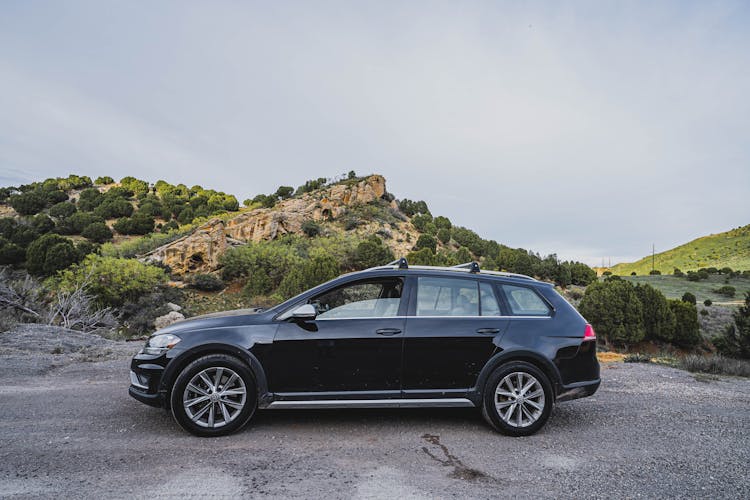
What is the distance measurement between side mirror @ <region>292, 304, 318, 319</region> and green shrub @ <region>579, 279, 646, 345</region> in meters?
25.3

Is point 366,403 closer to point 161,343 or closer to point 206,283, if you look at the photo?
point 161,343

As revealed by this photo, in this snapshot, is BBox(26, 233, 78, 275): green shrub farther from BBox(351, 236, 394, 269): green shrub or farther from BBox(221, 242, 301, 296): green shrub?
BBox(351, 236, 394, 269): green shrub

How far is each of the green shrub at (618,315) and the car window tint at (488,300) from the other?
24047 millimetres

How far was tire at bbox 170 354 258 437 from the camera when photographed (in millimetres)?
3877

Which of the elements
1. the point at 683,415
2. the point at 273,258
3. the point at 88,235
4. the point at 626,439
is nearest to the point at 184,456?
the point at 626,439

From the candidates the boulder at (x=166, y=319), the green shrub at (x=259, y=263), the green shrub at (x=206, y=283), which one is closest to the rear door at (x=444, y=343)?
the boulder at (x=166, y=319)

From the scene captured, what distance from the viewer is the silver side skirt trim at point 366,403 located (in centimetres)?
398

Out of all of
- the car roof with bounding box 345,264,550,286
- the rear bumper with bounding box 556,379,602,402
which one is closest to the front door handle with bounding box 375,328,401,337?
the car roof with bounding box 345,264,550,286

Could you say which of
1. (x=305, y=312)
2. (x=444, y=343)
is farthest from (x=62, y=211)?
(x=444, y=343)

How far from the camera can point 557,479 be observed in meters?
3.22

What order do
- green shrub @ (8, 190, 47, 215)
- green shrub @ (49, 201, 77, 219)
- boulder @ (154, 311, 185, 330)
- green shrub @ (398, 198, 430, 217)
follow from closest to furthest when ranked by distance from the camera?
boulder @ (154, 311, 185, 330) → green shrub @ (49, 201, 77, 219) → green shrub @ (8, 190, 47, 215) → green shrub @ (398, 198, 430, 217)

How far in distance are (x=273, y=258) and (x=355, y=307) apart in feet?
93.6

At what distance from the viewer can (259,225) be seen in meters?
40.4

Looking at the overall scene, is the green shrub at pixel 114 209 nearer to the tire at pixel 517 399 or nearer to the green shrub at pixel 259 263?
the green shrub at pixel 259 263
